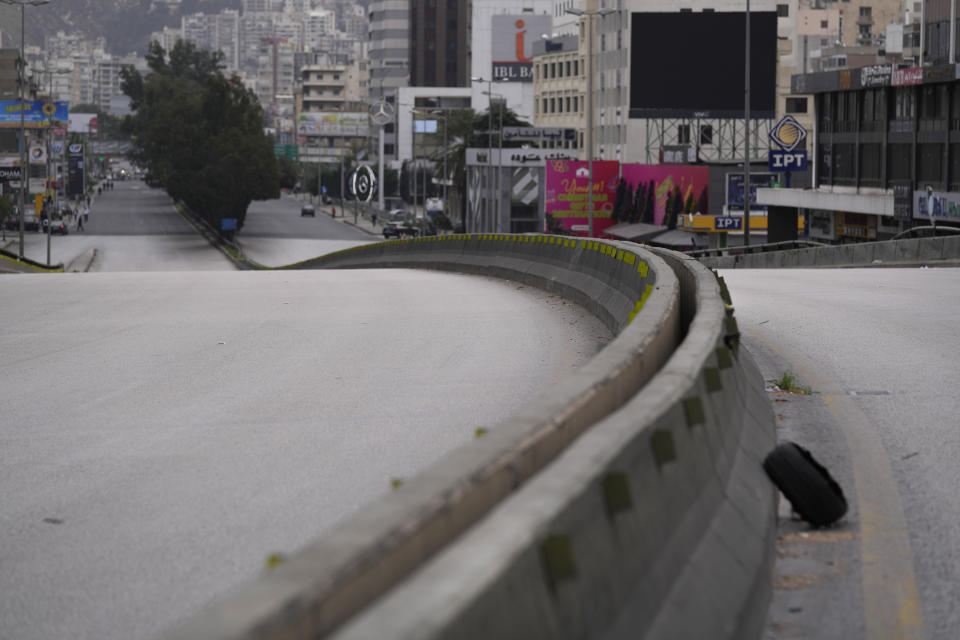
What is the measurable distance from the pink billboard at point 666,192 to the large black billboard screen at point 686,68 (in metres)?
3.78

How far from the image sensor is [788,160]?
235ft

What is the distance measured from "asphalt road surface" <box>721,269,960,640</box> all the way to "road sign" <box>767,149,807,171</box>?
171 feet

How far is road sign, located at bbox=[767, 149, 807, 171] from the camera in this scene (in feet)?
235

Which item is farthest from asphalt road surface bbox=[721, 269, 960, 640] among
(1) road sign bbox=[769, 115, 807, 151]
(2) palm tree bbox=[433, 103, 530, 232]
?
(2) palm tree bbox=[433, 103, 530, 232]

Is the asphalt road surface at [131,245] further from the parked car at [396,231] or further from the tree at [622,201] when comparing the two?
the tree at [622,201]

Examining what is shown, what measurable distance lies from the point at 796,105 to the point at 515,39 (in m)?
65.2

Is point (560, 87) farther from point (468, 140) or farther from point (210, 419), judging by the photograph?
point (210, 419)

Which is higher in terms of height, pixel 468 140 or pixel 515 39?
pixel 515 39

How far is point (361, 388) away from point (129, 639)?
683 cm

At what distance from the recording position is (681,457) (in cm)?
634

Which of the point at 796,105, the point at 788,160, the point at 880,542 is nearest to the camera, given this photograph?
the point at 880,542

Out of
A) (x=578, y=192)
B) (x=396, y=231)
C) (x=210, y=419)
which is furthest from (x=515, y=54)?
(x=210, y=419)

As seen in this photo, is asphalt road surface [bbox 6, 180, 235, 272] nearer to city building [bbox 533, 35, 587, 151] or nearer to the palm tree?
the palm tree

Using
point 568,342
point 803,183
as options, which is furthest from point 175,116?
point 568,342
